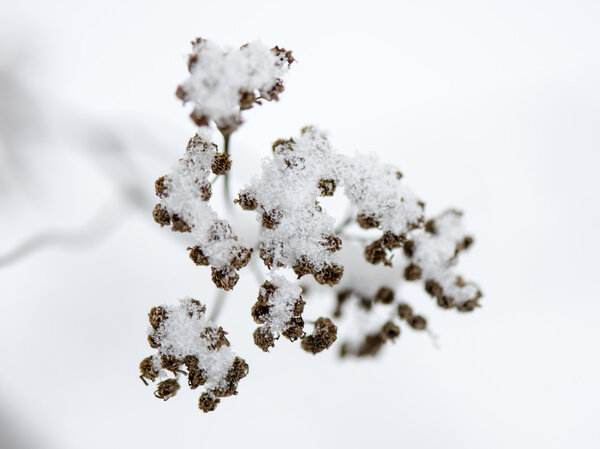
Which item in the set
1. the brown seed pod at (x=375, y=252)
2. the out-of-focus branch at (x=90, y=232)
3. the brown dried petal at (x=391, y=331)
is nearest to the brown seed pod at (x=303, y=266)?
the brown seed pod at (x=375, y=252)

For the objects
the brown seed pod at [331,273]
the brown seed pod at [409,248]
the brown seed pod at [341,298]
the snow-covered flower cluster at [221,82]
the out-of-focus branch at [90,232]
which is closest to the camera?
the snow-covered flower cluster at [221,82]

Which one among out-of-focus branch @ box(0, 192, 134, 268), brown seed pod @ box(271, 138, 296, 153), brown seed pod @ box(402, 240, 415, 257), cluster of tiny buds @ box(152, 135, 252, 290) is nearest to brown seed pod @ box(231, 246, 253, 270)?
cluster of tiny buds @ box(152, 135, 252, 290)

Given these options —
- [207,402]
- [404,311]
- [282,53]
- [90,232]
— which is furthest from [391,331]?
[90,232]

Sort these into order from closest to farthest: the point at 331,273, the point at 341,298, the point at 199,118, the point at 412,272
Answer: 1. the point at 199,118
2. the point at 331,273
3. the point at 412,272
4. the point at 341,298

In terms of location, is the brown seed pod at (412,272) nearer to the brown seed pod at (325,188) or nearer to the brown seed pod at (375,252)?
the brown seed pod at (375,252)

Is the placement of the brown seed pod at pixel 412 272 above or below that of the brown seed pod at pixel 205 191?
above

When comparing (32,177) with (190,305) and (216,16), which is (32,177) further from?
(190,305)

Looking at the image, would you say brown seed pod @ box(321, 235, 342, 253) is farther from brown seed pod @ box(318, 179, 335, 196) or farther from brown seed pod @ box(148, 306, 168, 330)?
brown seed pod @ box(148, 306, 168, 330)

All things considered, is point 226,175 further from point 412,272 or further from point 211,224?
point 412,272
